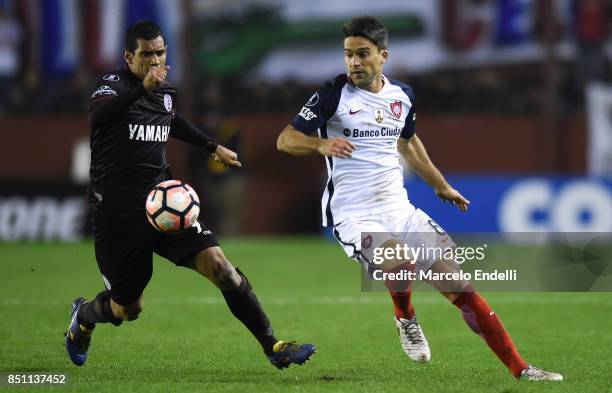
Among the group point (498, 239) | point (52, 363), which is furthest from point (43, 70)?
point (52, 363)

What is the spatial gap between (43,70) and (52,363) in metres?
17.2

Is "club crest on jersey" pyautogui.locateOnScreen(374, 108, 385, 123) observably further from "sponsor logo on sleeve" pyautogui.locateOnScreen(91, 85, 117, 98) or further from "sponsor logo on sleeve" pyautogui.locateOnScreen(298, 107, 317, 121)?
"sponsor logo on sleeve" pyautogui.locateOnScreen(91, 85, 117, 98)

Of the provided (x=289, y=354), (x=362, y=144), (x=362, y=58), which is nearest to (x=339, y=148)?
(x=362, y=144)

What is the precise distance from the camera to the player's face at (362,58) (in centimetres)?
744

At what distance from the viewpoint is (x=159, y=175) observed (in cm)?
771

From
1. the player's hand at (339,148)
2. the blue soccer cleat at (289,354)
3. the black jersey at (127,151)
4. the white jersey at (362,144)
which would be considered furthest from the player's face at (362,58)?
the blue soccer cleat at (289,354)

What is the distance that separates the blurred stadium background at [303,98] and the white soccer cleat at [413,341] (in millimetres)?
9727

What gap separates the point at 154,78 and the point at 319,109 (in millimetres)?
1111

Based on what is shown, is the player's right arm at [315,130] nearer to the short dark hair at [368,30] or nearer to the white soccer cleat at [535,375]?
the short dark hair at [368,30]

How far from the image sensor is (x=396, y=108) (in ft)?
25.3

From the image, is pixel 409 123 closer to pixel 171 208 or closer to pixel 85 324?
pixel 171 208

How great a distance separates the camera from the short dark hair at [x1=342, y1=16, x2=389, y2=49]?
7.44 metres

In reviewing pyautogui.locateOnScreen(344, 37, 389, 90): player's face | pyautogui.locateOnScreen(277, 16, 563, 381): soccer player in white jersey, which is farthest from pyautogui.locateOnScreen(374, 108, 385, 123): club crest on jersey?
pyautogui.locateOnScreen(344, 37, 389, 90): player's face

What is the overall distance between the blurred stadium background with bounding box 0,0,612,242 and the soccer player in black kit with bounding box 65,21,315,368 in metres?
10.7
